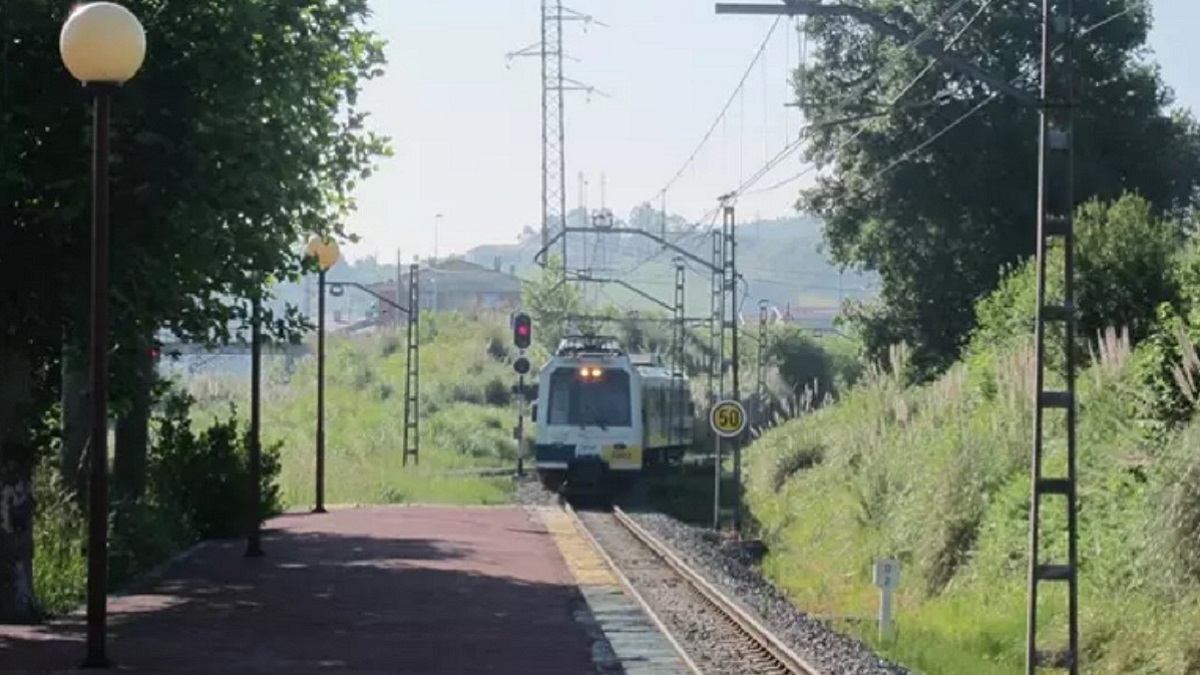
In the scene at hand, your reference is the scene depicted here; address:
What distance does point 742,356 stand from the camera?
8538cm

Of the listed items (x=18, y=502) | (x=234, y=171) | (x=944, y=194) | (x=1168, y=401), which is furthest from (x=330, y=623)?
(x=944, y=194)

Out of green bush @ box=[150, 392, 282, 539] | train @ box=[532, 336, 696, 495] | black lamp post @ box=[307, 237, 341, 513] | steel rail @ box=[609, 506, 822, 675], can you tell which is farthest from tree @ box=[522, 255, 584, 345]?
steel rail @ box=[609, 506, 822, 675]

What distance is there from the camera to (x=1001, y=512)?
24234mm

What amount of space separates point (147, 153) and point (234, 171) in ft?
2.74

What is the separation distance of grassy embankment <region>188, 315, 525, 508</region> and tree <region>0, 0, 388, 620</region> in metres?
20.8

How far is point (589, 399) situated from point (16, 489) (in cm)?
2491

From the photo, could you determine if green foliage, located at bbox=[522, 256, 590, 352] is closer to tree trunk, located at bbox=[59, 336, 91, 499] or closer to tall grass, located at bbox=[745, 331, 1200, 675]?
tall grass, located at bbox=[745, 331, 1200, 675]

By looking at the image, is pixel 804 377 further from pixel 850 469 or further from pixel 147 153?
pixel 147 153

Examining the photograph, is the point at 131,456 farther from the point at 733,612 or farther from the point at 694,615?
the point at 733,612

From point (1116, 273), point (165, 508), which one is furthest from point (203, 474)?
point (1116, 273)

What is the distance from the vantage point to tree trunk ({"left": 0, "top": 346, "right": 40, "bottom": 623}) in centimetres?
1859

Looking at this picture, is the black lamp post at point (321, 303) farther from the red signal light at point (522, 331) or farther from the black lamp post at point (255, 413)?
the red signal light at point (522, 331)

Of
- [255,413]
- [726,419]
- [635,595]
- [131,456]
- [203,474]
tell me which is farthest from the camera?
[726,419]

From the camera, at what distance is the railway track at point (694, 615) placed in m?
18.0
